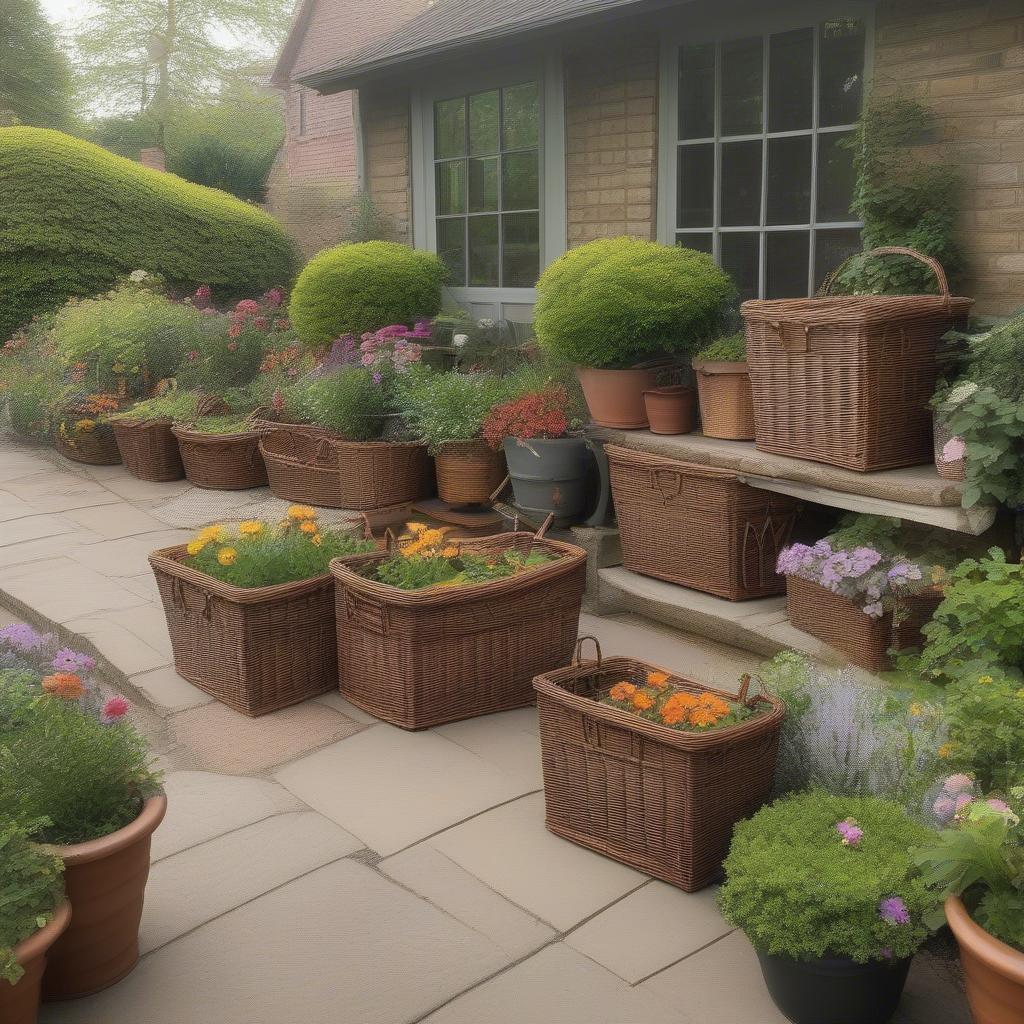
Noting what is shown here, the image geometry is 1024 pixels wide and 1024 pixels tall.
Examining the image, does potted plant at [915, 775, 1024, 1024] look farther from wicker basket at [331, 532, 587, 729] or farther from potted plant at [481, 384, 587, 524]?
potted plant at [481, 384, 587, 524]

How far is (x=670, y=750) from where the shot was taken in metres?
3.24

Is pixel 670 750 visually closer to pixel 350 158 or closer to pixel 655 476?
pixel 655 476

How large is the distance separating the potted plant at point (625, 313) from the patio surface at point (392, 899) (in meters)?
1.64

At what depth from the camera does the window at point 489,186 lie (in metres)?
7.98

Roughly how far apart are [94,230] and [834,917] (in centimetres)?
1155

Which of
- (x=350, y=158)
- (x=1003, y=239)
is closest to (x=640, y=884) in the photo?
(x=1003, y=239)

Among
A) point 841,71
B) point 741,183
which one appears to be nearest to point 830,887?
point 841,71

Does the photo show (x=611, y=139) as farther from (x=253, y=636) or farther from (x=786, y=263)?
(x=253, y=636)

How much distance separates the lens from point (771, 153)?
246 inches

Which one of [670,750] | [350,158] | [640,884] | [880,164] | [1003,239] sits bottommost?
[640,884]

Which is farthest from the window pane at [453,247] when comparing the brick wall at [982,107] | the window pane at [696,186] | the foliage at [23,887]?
the foliage at [23,887]

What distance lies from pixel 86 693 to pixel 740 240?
4.35 m

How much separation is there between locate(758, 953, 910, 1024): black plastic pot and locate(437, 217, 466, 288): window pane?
22.3ft

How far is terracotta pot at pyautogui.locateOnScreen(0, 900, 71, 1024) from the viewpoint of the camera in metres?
2.47
